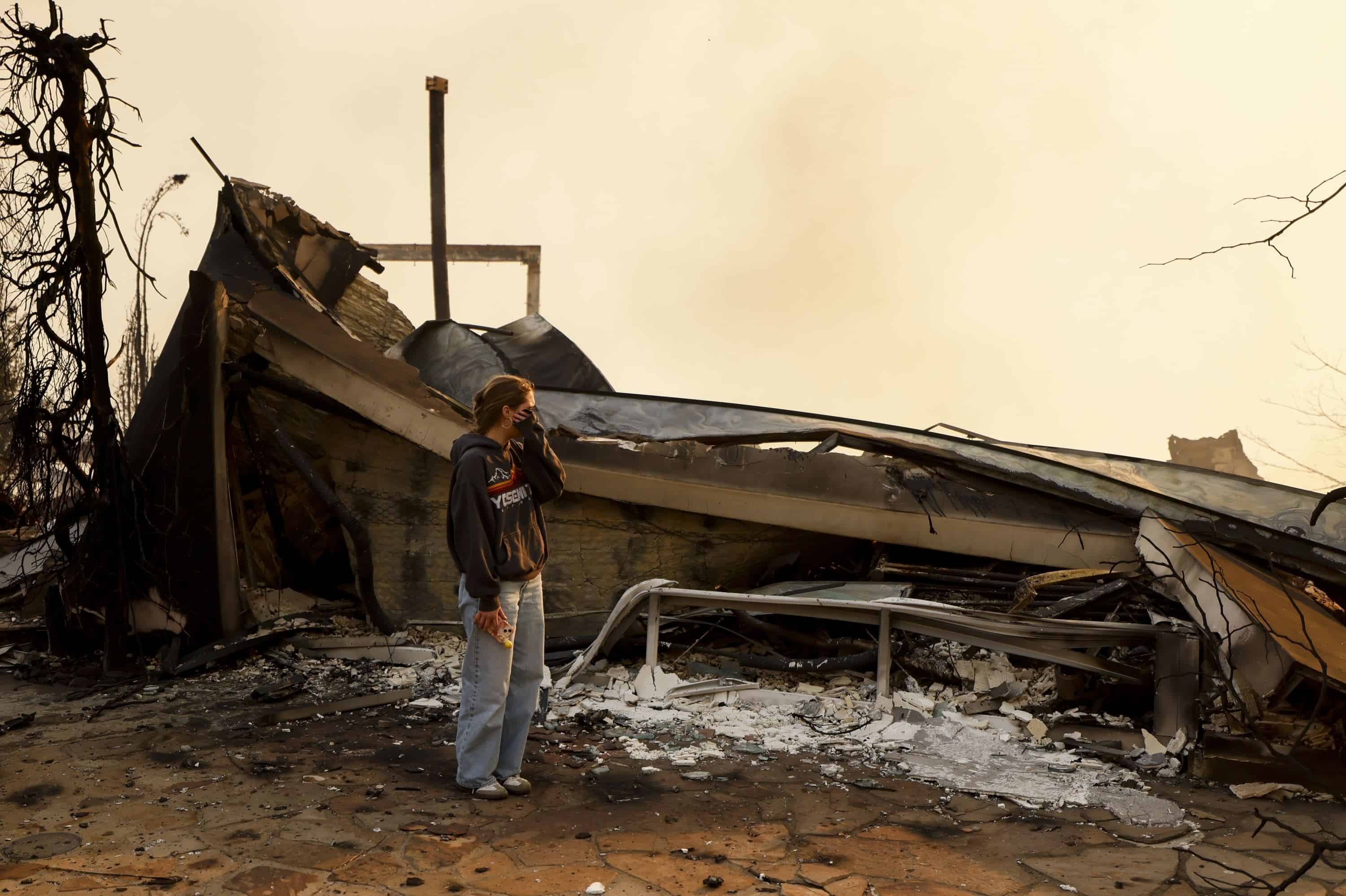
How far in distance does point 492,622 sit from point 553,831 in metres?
0.83

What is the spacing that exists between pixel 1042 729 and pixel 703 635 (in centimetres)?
230

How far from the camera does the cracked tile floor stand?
10.5 feet

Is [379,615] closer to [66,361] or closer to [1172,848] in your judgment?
[66,361]

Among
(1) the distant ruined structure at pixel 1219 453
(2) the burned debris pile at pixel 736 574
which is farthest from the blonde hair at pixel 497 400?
(1) the distant ruined structure at pixel 1219 453

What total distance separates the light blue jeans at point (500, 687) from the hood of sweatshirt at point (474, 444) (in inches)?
21.8

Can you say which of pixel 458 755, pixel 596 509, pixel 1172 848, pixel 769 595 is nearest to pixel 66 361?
pixel 596 509

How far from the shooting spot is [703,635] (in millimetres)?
6668

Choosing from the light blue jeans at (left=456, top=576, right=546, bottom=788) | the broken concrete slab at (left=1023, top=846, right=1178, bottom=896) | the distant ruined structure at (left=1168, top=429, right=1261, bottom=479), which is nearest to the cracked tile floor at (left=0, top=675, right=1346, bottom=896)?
the broken concrete slab at (left=1023, top=846, right=1178, bottom=896)

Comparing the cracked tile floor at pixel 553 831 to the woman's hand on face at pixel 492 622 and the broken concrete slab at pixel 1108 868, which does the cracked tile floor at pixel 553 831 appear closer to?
the broken concrete slab at pixel 1108 868

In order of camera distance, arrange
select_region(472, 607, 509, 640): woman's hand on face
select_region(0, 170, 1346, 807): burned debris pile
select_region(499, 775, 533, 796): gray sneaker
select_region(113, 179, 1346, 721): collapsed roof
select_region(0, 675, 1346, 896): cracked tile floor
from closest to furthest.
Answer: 1. select_region(0, 675, 1346, 896): cracked tile floor
2. select_region(472, 607, 509, 640): woman's hand on face
3. select_region(499, 775, 533, 796): gray sneaker
4. select_region(0, 170, 1346, 807): burned debris pile
5. select_region(113, 179, 1346, 721): collapsed roof

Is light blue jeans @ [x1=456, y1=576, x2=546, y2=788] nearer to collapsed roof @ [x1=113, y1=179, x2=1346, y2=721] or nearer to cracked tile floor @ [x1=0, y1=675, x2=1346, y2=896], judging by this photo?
cracked tile floor @ [x1=0, y1=675, x2=1346, y2=896]

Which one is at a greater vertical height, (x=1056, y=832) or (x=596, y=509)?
(x=596, y=509)

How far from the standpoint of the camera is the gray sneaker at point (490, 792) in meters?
4.05

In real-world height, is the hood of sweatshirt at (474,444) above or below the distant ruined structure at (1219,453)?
below
